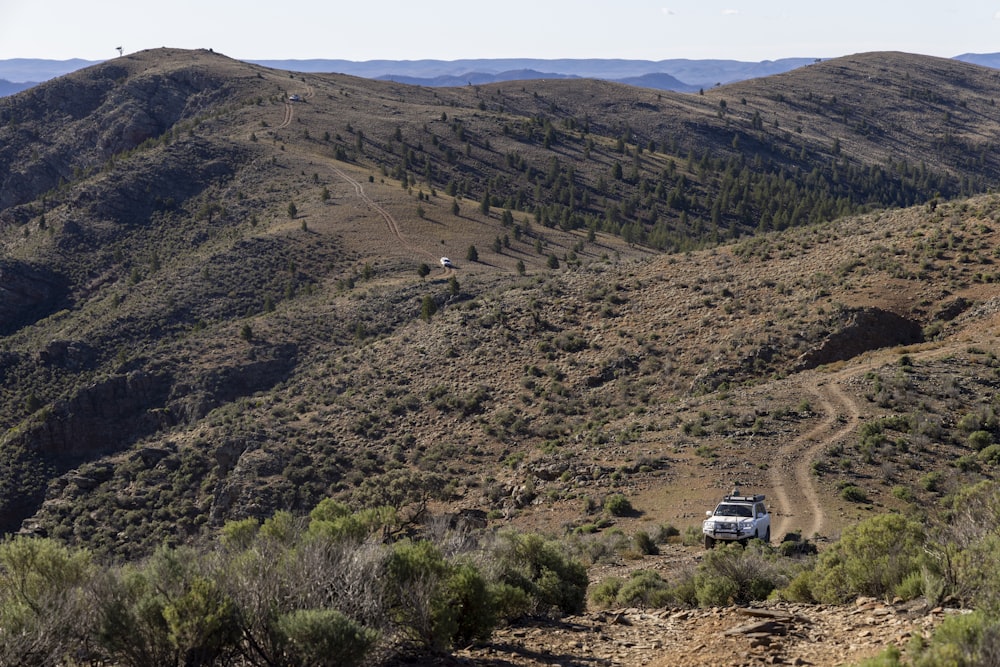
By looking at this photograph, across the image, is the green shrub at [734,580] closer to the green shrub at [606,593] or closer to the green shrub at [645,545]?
the green shrub at [606,593]

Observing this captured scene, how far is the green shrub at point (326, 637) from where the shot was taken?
1045 centimetres

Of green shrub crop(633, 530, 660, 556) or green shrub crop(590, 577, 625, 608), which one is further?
green shrub crop(633, 530, 660, 556)

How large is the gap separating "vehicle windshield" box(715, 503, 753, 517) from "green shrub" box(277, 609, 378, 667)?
12.2 meters

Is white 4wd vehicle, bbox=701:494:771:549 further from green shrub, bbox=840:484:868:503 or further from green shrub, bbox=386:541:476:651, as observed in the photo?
green shrub, bbox=386:541:476:651

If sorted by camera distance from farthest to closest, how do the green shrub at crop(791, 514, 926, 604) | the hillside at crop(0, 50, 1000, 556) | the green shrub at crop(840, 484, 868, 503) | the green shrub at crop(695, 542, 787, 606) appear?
1. the hillside at crop(0, 50, 1000, 556)
2. the green shrub at crop(840, 484, 868, 503)
3. the green shrub at crop(695, 542, 787, 606)
4. the green shrub at crop(791, 514, 926, 604)

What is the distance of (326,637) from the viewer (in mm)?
10453

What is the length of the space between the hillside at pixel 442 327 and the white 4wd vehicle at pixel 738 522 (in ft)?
8.47

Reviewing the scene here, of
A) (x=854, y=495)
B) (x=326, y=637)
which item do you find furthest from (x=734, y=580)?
(x=854, y=495)

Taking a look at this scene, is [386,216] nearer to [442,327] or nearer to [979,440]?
[442,327]

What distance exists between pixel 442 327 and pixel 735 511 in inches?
1174

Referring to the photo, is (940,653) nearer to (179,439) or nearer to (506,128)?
(179,439)

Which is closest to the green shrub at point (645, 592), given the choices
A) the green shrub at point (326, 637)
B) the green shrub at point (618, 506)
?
the green shrub at point (326, 637)

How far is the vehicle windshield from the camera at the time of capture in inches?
827

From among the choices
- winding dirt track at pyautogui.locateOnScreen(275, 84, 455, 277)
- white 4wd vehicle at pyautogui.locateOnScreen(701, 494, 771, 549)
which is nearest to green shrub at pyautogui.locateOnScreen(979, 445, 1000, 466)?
white 4wd vehicle at pyautogui.locateOnScreen(701, 494, 771, 549)
